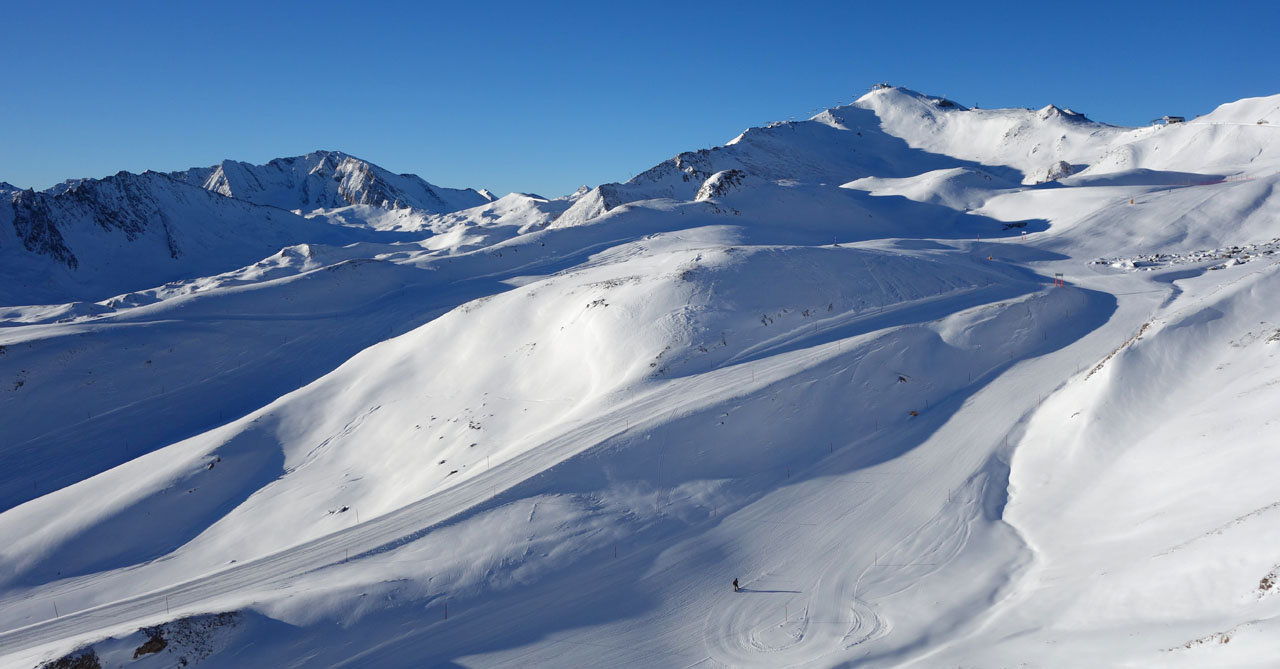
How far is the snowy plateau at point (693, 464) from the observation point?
15.4m

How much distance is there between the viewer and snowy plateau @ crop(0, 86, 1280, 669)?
→ 1542cm

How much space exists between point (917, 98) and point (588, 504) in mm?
170050

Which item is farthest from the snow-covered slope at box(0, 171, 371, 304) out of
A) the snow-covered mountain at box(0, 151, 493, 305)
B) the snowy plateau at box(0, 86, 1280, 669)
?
the snowy plateau at box(0, 86, 1280, 669)

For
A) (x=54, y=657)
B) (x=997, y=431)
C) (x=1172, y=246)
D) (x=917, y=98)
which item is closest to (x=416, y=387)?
(x=54, y=657)

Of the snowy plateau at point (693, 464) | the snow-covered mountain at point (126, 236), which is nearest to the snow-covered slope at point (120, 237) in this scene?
the snow-covered mountain at point (126, 236)

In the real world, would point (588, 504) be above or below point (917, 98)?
below

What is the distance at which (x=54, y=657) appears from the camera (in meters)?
15.0

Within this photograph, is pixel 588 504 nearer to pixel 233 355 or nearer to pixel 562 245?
pixel 233 355

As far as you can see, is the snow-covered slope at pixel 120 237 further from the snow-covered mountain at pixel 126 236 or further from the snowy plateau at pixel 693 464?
the snowy plateau at pixel 693 464

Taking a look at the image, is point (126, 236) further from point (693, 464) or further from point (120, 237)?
point (693, 464)

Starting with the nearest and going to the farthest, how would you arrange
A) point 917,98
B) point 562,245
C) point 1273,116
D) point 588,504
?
point 588,504
point 562,245
point 1273,116
point 917,98

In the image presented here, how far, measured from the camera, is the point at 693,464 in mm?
23203

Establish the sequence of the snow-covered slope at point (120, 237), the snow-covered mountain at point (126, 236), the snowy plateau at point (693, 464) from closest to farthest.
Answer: the snowy plateau at point (693, 464) < the snow-covered slope at point (120, 237) < the snow-covered mountain at point (126, 236)

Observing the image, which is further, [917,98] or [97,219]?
[917,98]
